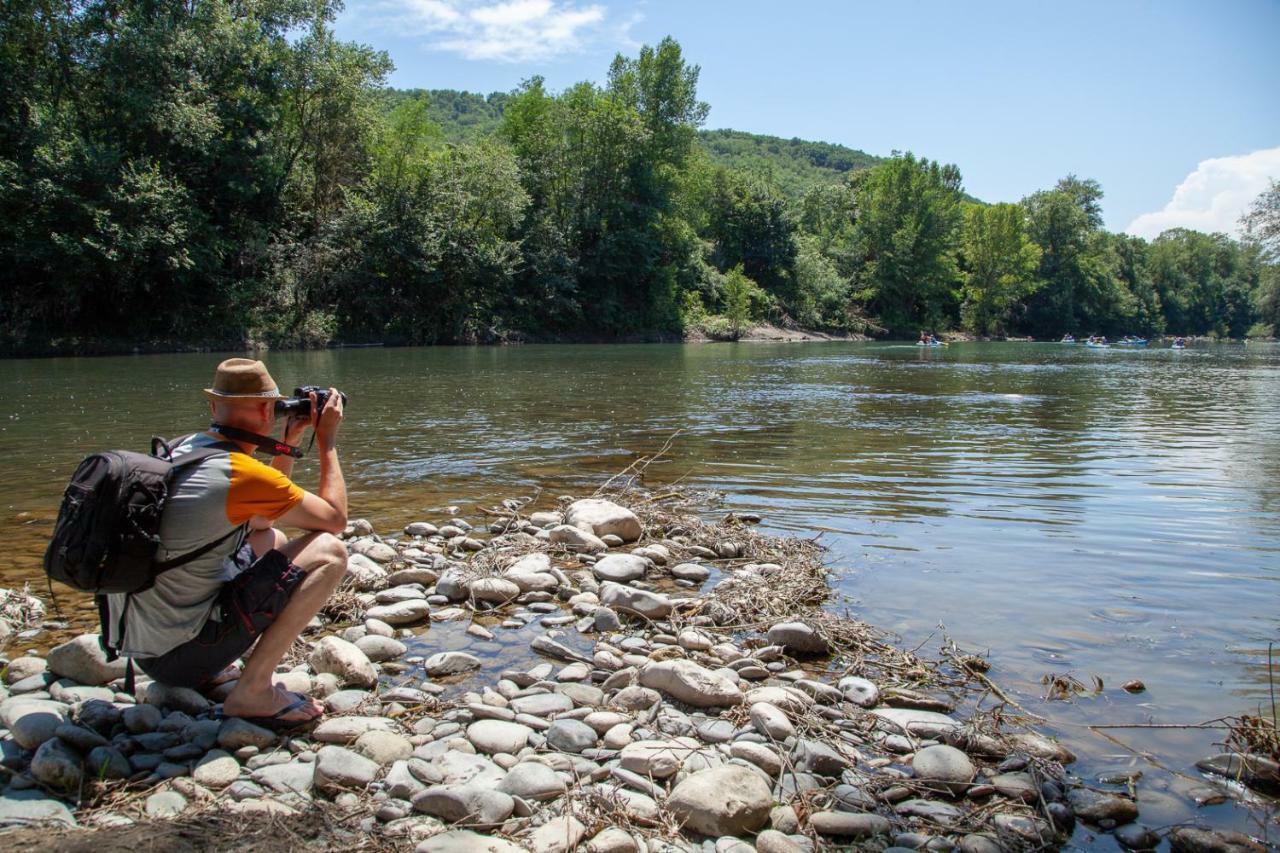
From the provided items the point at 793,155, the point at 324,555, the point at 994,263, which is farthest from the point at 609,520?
the point at 793,155

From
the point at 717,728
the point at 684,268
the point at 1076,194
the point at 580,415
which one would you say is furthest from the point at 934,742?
the point at 1076,194

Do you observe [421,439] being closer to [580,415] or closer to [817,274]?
[580,415]

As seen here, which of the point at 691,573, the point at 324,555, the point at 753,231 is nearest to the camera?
the point at 324,555

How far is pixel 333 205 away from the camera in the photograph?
47625 millimetres

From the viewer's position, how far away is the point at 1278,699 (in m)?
4.48

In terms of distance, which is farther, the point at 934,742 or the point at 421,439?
the point at 421,439

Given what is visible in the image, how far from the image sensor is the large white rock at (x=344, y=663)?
433 cm

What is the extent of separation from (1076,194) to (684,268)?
223 ft

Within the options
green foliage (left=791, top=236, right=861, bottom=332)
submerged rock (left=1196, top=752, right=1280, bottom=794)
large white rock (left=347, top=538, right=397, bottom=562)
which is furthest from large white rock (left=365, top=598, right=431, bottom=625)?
green foliage (left=791, top=236, right=861, bottom=332)

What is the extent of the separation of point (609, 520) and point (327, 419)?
3.57 m

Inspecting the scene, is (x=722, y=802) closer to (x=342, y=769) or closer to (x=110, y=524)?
(x=342, y=769)

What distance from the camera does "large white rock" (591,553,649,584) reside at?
20.3ft

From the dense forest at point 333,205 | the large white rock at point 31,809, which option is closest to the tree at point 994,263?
the dense forest at point 333,205

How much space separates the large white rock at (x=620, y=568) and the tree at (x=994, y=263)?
87.5m
